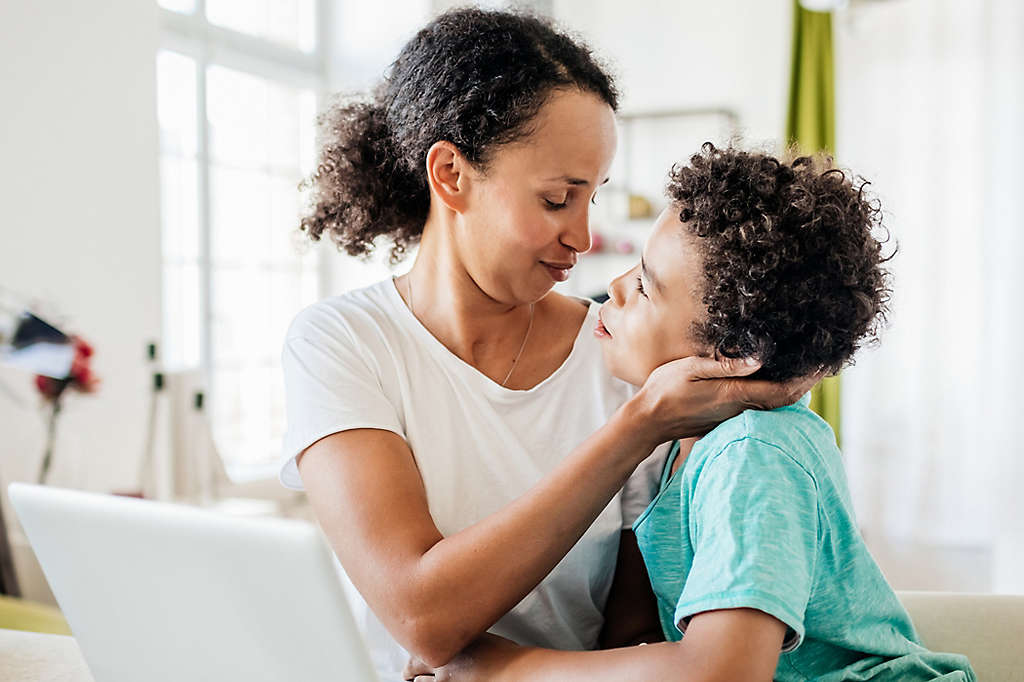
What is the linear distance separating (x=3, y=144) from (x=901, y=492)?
387 centimetres

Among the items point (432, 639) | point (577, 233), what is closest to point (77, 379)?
point (577, 233)

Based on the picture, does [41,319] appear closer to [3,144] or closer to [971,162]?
[3,144]

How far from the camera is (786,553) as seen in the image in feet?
2.88

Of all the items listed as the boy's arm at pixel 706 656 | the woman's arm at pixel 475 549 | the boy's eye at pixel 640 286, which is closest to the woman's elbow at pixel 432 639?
the woman's arm at pixel 475 549

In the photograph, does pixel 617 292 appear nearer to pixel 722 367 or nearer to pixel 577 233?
pixel 577 233

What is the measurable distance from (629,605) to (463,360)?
0.39 meters

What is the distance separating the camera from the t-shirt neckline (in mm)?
1295

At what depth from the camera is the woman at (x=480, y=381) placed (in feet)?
3.26

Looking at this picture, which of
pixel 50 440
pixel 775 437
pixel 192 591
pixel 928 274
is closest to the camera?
pixel 192 591

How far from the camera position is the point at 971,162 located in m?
4.41

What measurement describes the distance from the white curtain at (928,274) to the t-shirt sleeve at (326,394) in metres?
3.64

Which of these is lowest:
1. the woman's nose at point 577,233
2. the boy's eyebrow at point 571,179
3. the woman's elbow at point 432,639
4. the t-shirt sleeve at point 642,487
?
the woman's elbow at point 432,639

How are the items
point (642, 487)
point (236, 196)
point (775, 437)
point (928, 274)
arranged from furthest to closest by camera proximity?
point (928, 274), point (236, 196), point (642, 487), point (775, 437)

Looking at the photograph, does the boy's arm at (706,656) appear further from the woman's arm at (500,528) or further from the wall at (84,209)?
the wall at (84,209)
